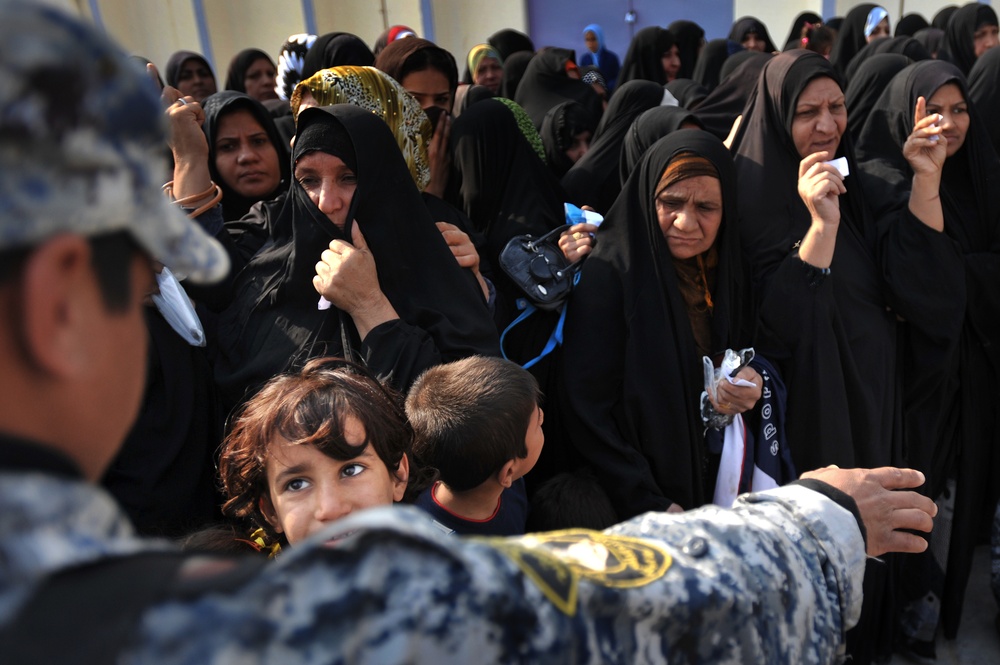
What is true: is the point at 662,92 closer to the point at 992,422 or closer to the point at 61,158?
the point at 992,422

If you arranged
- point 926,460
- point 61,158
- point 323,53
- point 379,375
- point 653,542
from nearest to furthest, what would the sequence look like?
point 61,158 < point 653,542 < point 379,375 < point 926,460 < point 323,53

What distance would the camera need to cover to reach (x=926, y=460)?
10.0 ft

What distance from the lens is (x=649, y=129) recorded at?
3271 mm

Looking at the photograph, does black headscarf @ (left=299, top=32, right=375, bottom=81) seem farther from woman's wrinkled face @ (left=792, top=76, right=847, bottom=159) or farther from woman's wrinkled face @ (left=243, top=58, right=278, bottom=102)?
woman's wrinkled face @ (left=792, top=76, right=847, bottom=159)

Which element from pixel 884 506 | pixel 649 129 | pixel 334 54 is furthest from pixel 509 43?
pixel 884 506

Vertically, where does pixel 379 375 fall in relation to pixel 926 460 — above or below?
above

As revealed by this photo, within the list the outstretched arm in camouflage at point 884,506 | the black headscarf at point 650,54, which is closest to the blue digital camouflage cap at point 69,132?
the outstretched arm in camouflage at point 884,506

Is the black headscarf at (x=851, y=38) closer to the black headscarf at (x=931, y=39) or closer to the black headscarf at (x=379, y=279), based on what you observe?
the black headscarf at (x=931, y=39)

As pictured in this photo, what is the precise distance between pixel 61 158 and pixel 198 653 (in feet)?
1.09

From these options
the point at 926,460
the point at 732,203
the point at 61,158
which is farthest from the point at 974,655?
the point at 61,158

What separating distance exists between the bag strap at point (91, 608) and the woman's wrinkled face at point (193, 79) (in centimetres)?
546

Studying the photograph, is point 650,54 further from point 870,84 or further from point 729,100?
point 870,84

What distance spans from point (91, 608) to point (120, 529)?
8 cm

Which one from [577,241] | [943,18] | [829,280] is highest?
[943,18]
